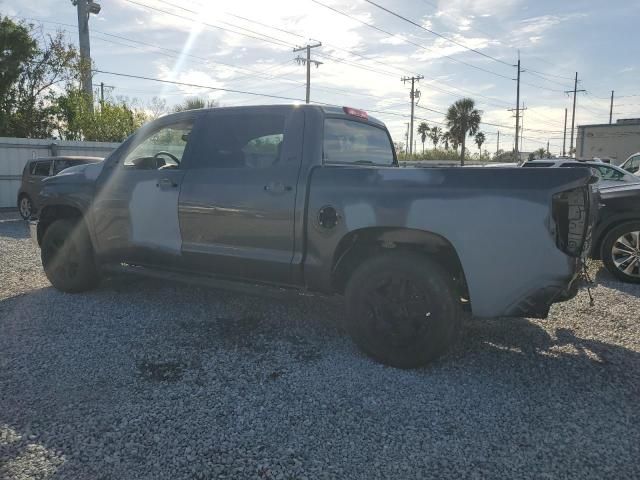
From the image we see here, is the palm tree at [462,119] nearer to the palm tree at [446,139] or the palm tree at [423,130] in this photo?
the palm tree at [446,139]

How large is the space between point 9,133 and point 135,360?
24.3 meters

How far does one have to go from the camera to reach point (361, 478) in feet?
7.54

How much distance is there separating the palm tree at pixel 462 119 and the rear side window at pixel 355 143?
5349 cm

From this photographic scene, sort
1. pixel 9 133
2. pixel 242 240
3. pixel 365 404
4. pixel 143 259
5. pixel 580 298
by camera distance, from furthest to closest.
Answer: pixel 9 133 < pixel 580 298 < pixel 143 259 < pixel 242 240 < pixel 365 404

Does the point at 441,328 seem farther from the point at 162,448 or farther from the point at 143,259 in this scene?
the point at 143,259

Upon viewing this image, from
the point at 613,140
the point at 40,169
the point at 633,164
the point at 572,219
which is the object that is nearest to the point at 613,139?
the point at 613,140

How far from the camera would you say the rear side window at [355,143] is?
4035 mm

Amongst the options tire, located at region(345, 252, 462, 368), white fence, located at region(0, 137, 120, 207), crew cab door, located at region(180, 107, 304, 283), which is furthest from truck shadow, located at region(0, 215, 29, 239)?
tire, located at region(345, 252, 462, 368)

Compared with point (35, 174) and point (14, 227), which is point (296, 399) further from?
point (35, 174)

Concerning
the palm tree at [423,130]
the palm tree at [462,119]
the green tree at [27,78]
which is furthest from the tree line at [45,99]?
the palm tree at [423,130]

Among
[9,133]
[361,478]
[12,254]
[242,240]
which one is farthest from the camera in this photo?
[9,133]

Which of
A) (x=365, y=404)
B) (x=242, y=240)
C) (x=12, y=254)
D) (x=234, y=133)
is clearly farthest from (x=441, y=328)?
(x=12, y=254)

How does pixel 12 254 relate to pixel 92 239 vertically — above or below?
below

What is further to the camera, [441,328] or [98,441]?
[441,328]
